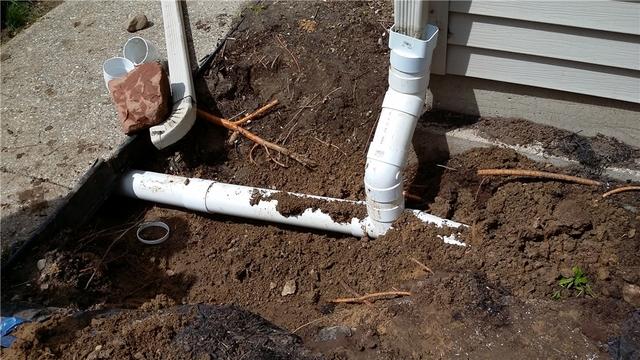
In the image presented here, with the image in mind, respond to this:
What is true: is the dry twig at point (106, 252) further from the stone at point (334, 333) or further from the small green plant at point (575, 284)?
the small green plant at point (575, 284)

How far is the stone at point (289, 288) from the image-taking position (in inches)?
127

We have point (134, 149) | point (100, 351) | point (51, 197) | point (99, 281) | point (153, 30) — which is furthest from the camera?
point (153, 30)

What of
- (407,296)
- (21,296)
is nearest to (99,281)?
(21,296)

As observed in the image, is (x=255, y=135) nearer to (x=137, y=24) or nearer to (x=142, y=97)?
(x=142, y=97)

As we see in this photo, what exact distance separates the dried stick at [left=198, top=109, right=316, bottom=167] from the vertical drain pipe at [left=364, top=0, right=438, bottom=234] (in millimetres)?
679

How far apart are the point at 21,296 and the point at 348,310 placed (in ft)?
5.39

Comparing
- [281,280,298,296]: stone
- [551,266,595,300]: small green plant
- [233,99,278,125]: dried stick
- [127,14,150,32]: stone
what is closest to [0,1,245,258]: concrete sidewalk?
[127,14,150,32]: stone

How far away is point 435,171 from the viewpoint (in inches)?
143

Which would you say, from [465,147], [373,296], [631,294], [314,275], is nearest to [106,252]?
[314,275]

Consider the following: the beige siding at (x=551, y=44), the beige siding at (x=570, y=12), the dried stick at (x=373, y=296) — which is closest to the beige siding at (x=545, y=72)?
the beige siding at (x=551, y=44)

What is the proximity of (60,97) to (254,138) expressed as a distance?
4.68ft

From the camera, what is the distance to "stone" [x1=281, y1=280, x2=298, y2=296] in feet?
10.6

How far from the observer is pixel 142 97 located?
11.9 ft

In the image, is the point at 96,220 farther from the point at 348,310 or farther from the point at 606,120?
the point at 606,120
